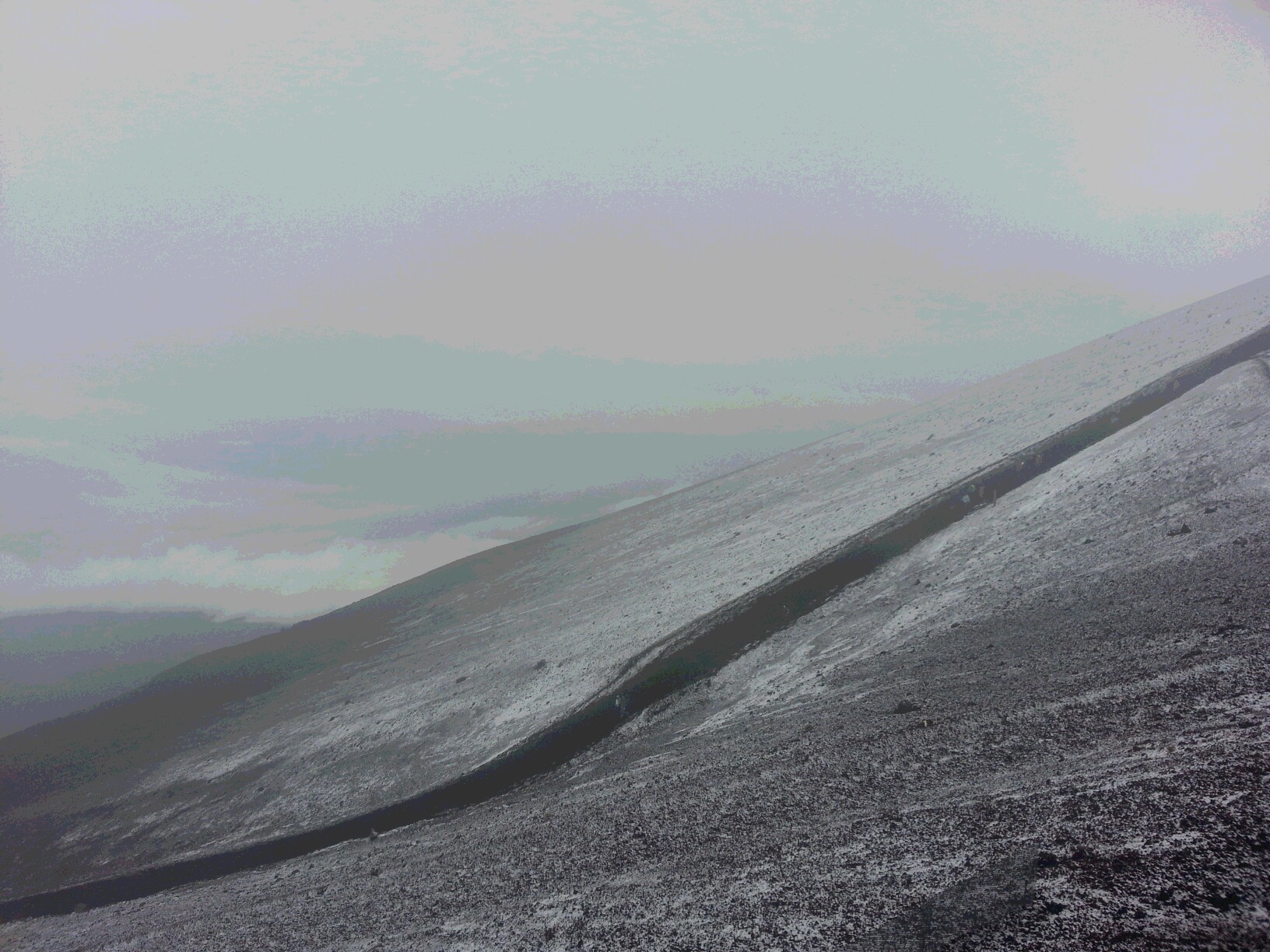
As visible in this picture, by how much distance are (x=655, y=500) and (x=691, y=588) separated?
19.8m

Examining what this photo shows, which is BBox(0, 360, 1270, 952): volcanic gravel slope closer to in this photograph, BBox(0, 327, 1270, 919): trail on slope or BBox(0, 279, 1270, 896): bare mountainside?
BBox(0, 327, 1270, 919): trail on slope

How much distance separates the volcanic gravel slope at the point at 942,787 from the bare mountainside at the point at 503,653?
301cm

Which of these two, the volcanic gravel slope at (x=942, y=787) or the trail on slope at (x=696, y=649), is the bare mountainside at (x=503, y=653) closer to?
the trail on slope at (x=696, y=649)

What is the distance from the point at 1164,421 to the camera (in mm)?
15953

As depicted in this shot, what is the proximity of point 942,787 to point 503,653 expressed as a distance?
15.8 meters

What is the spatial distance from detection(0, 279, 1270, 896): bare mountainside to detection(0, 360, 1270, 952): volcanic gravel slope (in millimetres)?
3009

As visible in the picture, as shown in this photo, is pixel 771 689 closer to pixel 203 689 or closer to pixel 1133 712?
pixel 1133 712

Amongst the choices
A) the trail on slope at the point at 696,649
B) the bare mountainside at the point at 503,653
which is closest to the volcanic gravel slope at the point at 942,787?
the trail on slope at the point at 696,649

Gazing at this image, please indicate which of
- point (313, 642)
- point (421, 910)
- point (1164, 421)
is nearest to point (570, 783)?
point (421, 910)

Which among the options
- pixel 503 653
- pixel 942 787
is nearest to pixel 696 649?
pixel 503 653

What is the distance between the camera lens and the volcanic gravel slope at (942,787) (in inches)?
212

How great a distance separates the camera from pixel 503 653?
69.4 feet

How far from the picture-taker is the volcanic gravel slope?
17.6 ft

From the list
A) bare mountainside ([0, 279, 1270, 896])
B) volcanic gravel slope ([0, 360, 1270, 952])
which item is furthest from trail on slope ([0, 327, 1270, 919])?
volcanic gravel slope ([0, 360, 1270, 952])
